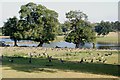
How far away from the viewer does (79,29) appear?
64750mm

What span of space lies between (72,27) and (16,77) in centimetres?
4486

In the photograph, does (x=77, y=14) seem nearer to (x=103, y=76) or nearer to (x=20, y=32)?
(x=20, y=32)

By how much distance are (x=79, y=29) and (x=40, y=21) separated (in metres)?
8.67

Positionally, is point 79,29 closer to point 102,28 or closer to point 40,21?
point 40,21

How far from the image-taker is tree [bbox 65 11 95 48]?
6431 centimetres

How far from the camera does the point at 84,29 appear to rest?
6412 centimetres

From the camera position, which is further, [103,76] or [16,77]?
[103,76]

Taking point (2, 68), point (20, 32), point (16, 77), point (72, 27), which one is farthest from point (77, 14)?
point (16, 77)

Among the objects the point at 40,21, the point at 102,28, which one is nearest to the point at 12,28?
the point at 40,21

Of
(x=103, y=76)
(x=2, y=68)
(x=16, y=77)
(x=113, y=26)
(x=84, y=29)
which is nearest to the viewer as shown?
(x=16, y=77)

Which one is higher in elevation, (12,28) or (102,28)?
(102,28)

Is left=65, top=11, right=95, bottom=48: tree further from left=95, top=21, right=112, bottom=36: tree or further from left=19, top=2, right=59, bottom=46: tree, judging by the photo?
left=95, top=21, right=112, bottom=36: tree

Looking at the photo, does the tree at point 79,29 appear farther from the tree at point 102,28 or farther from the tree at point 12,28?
the tree at point 102,28

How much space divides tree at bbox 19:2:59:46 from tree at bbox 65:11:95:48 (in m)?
3.33
